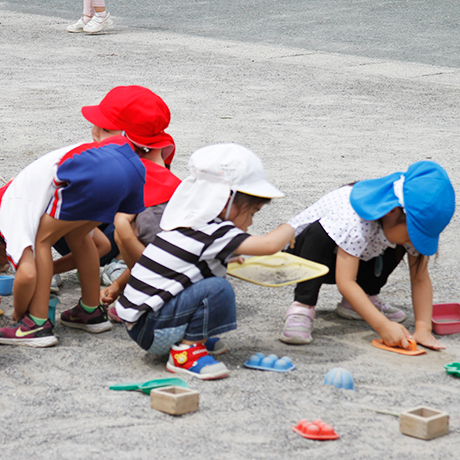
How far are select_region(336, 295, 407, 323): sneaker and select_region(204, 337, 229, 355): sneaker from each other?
0.69 meters

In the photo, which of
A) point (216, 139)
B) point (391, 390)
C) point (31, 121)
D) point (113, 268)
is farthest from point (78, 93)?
point (391, 390)

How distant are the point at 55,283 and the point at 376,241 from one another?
5.08 ft

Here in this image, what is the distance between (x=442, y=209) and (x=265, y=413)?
1047 millimetres

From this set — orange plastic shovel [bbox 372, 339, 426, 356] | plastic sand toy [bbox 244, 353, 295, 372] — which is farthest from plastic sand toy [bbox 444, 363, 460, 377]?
plastic sand toy [bbox 244, 353, 295, 372]

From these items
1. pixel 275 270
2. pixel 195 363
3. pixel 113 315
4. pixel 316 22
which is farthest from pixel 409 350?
pixel 316 22

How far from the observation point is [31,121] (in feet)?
22.4

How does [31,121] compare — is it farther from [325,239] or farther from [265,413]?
[265,413]

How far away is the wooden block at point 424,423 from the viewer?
2.27 metres

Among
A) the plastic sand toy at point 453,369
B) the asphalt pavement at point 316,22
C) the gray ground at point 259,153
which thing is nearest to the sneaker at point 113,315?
the gray ground at point 259,153

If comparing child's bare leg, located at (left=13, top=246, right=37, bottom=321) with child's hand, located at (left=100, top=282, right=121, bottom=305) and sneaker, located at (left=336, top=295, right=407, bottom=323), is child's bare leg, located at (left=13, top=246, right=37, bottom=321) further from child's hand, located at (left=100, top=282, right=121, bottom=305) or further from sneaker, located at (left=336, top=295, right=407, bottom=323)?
sneaker, located at (left=336, top=295, right=407, bottom=323)

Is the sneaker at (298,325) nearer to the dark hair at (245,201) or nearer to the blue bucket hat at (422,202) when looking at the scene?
the blue bucket hat at (422,202)

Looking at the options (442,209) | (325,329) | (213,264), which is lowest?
(325,329)

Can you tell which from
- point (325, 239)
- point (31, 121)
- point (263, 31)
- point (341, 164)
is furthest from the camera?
point (263, 31)

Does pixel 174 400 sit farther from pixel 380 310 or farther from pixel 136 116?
pixel 136 116
